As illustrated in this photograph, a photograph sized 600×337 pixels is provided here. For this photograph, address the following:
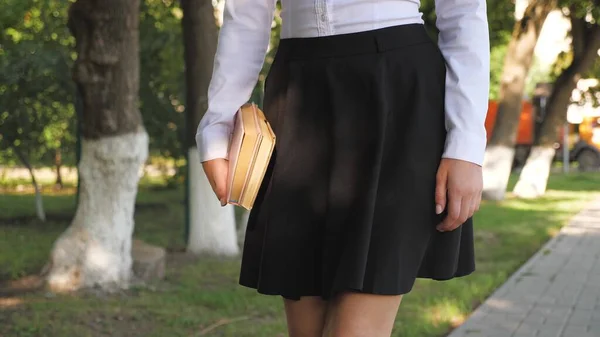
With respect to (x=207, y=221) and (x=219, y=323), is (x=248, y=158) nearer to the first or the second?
(x=219, y=323)

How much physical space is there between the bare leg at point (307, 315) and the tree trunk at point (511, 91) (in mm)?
13911

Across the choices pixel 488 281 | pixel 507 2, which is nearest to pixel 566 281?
pixel 488 281

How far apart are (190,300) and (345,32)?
183 inches

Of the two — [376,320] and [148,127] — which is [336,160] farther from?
[148,127]

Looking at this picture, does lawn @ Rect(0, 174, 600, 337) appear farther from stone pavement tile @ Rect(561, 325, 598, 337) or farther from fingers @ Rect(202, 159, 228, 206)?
fingers @ Rect(202, 159, 228, 206)

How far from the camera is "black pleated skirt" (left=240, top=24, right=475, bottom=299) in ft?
7.25

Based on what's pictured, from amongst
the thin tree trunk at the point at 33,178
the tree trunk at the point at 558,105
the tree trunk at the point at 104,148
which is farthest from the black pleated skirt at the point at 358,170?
the tree trunk at the point at 558,105

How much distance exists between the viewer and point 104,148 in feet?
22.2

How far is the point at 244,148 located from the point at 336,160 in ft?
0.73

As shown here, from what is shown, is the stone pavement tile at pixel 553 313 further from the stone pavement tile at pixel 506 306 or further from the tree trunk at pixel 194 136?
the tree trunk at pixel 194 136

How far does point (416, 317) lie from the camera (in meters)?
6.04

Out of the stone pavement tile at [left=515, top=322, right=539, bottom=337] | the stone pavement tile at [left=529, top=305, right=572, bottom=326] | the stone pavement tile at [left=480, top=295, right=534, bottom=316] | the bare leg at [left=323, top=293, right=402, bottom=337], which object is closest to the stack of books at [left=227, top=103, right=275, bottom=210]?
the bare leg at [left=323, top=293, right=402, bottom=337]

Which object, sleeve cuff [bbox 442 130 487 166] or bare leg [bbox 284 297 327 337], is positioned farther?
bare leg [bbox 284 297 327 337]

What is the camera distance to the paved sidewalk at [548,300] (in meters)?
5.67
